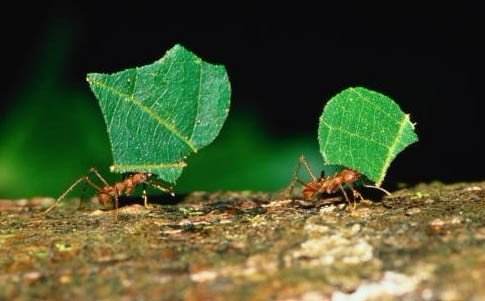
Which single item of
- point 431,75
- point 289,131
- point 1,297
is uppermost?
point 431,75

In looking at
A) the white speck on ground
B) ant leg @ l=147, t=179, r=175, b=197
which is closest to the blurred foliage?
ant leg @ l=147, t=179, r=175, b=197

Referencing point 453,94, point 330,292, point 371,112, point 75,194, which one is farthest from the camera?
point 453,94

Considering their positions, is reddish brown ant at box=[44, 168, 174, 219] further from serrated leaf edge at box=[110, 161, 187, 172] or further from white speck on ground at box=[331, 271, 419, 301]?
white speck on ground at box=[331, 271, 419, 301]

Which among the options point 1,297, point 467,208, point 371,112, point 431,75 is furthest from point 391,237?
point 431,75

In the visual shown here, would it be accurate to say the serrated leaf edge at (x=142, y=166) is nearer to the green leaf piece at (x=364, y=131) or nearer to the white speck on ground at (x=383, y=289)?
the green leaf piece at (x=364, y=131)

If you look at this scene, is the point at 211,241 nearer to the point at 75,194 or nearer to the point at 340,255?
the point at 340,255

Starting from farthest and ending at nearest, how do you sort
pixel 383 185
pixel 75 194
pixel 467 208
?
pixel 75 194 < pixel 383 185 < pixel 467 208
